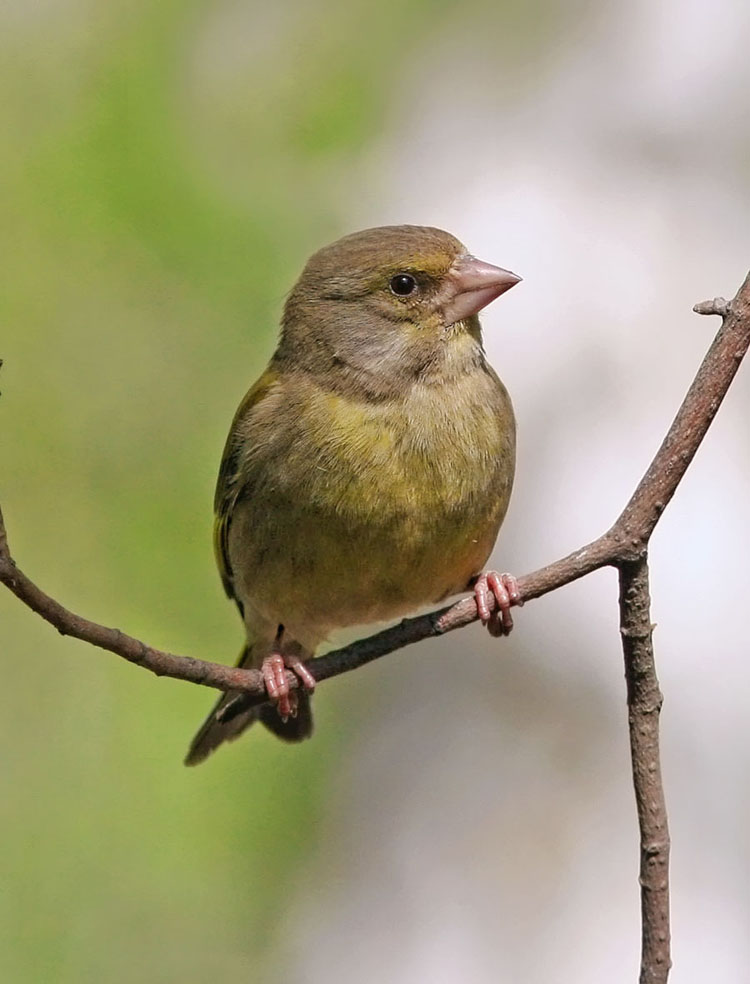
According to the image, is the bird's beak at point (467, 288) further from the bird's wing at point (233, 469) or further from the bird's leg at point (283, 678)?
the bird's leg at point (283, 678)

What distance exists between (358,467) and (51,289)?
3801 mm

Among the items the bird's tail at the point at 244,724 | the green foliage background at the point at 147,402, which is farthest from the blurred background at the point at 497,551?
the bird's tail at the point at 244,724

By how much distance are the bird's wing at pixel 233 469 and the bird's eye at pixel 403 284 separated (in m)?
0.45

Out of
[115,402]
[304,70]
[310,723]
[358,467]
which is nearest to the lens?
[358,467]

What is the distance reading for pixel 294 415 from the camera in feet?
13.9

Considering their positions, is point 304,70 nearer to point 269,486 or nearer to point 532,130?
point 532,130

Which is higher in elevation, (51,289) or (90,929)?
(51,289)

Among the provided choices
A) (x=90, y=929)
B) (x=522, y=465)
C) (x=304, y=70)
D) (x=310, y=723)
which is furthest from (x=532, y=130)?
(x=90, y=929)

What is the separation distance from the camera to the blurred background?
6520 mm

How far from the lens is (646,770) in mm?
3053

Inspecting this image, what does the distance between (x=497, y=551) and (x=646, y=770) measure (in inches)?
158

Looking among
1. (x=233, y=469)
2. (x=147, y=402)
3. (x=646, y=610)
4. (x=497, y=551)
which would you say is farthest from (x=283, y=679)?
(x=147, y=402)

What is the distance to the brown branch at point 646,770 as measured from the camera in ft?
9.61

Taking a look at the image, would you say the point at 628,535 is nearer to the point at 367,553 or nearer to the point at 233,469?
the point at 367,553
